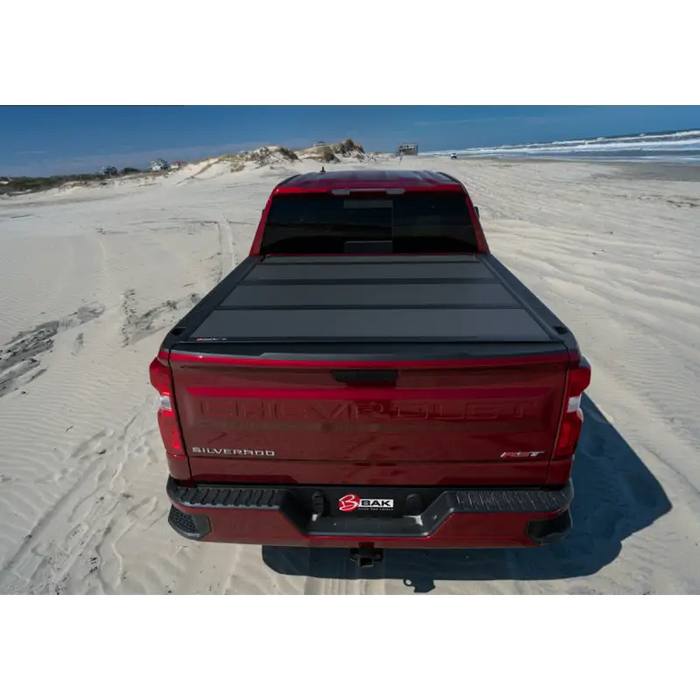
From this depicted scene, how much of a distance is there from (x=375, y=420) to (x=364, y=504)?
0.52m

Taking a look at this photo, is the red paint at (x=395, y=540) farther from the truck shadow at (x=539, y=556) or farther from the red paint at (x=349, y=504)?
the truck shadow at (x=539, y=556)

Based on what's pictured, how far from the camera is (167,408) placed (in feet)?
7.32

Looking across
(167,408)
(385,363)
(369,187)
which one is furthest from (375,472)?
(369,187)

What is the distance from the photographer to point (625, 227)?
11023mm

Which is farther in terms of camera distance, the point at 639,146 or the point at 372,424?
the point at 639,146

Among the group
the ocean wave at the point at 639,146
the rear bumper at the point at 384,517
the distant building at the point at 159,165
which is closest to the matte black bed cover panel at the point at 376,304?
the rear bumper at the point at 384,517

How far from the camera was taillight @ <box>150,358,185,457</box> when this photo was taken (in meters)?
2.16

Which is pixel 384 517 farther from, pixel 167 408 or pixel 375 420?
pixel 167 408

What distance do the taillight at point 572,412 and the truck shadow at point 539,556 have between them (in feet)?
3.92

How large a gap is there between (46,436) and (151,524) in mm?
1955

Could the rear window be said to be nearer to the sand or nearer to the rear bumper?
the sand

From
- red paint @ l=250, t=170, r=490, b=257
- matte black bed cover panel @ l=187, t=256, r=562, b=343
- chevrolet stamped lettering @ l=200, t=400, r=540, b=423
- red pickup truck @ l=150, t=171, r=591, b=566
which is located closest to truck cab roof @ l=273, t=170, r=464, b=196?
red paint @ l=250, t=170, r=490, b=257

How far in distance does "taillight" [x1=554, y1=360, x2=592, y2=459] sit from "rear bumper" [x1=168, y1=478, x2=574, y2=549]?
27 cm

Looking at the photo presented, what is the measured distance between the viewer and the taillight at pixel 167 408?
7.10 feet
